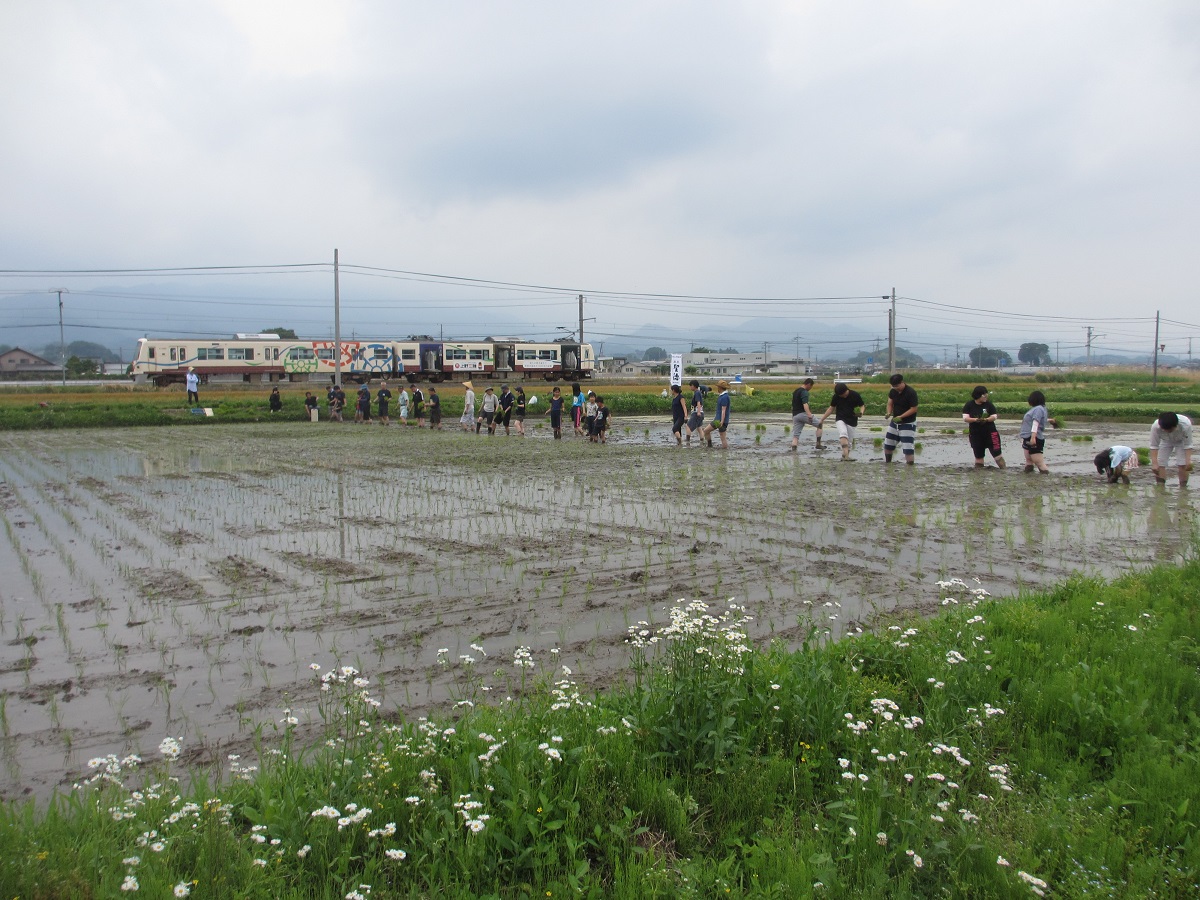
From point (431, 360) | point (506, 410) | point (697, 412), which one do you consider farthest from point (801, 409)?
point (431, 360)

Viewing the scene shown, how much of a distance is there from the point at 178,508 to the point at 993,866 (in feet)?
34.8

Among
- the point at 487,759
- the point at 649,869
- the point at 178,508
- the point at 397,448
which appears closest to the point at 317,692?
the point at 487,759

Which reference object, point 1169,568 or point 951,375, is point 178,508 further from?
point 951,375

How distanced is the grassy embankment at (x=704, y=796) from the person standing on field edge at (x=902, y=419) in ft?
34.1

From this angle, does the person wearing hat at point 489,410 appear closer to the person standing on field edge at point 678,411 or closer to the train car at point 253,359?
the person standing on field edge at point 678,411

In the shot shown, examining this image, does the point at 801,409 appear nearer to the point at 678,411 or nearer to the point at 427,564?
the point at 678,411

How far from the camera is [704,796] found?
3.37 metres

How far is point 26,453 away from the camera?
19.0 metres

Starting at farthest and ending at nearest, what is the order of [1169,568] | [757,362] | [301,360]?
[757,362]
[301,360]
[1169,568]

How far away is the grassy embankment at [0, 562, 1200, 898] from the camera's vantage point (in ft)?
9.09

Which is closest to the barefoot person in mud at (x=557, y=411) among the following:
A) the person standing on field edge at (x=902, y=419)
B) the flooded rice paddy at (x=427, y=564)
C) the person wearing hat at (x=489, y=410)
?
the person wearing hat at (x=489, y=410)

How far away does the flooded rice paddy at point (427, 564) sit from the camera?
15.1 ft

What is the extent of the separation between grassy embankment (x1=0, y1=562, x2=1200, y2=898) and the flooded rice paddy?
699 mm

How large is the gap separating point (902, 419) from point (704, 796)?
42.1ft
